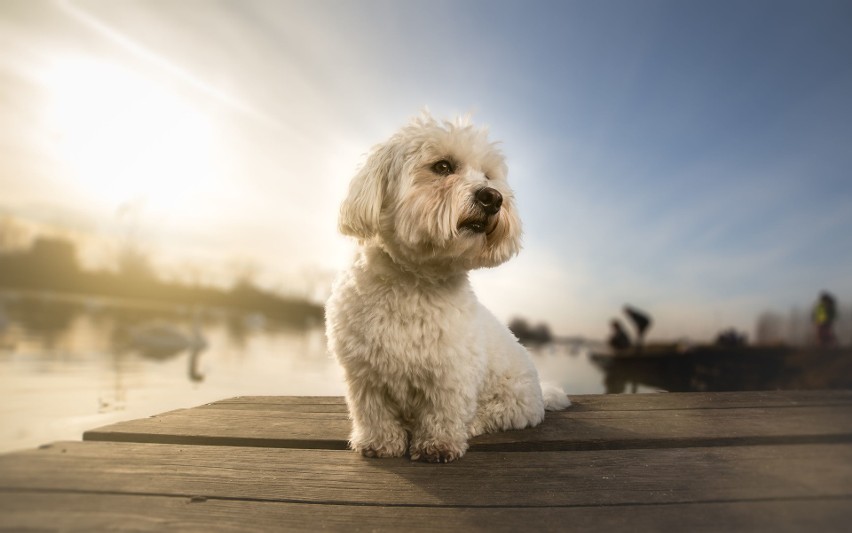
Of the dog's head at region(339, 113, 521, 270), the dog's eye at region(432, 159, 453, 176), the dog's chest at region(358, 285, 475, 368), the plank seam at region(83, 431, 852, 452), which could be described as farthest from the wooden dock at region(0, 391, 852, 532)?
the dog's eye at region(432, 159, 453, 176)

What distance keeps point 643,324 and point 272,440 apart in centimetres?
1806

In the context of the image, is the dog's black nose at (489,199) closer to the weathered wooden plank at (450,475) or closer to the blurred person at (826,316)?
the weathered wooden plank at (450,475)

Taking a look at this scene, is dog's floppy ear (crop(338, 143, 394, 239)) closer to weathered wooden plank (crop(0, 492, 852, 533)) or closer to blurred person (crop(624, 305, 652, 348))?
weathered wooden plank (crop(0, 492, 852, 533))

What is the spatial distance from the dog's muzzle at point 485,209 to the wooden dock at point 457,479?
42.2 inches

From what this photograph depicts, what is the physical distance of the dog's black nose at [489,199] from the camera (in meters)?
2.42

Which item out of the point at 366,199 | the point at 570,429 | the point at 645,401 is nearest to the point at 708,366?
the point at 645,401

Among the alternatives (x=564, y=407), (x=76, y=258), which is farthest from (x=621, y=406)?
(x=76, y=258)

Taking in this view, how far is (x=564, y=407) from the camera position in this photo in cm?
337

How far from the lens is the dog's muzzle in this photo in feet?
7.95

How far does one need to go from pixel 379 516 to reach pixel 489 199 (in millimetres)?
1446

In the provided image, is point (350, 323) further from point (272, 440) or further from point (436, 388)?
point (272, 440)

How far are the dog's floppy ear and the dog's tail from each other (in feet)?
5.50

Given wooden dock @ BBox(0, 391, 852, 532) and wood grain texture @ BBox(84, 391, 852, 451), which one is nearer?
wooden dock @ BBox(0, 391, 852, 532)

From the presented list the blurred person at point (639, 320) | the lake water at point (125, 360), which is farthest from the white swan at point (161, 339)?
the blurred person at point (639, 320)
